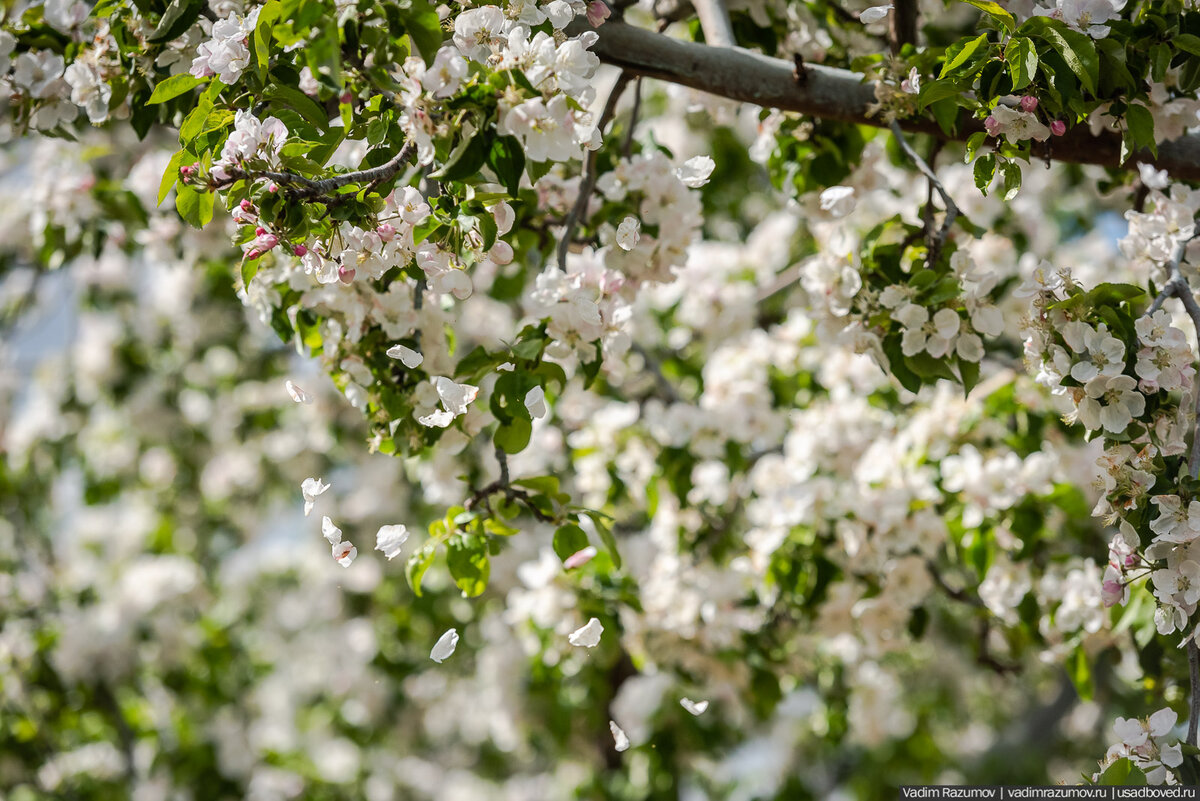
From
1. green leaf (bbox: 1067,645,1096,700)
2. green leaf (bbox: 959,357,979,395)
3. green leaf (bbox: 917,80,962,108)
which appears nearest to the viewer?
green leaf (bbox: 917,80,962,108)

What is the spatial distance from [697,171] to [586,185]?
0.29 meters

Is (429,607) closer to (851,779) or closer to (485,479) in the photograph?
(485,479)

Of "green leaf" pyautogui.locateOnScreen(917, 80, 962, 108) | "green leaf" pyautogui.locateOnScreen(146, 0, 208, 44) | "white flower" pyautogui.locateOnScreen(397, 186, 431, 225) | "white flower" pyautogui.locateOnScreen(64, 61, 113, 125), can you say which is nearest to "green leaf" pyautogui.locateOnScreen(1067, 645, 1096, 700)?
"green leaf" pyautogui.locateOnScreen(917, 80, 962, 108)

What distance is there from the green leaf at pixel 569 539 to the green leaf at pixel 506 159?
0.67 m

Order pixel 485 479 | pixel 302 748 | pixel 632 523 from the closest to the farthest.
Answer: pixel 485 479 → pixel 632 523 → pixel 302 748

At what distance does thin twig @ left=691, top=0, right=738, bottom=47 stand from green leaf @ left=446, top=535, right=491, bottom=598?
937 mm

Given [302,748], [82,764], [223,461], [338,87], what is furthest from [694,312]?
[302,748]

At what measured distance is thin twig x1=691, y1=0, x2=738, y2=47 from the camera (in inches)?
67.8

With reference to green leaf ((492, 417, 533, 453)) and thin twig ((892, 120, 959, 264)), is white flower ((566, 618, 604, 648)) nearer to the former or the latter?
green leaf ((492, 417, 533, 453))

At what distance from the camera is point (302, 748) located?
238 inches

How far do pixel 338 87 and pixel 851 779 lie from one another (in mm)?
6767

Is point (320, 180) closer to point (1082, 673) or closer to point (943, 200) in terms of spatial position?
point (943, 200)

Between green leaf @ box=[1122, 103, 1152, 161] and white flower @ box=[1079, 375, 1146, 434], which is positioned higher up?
green leaf @ box=[1122, 103, 1152, 161]

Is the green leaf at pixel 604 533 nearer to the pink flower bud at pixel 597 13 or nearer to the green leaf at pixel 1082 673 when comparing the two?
the pink flower bud at pixel 597 13
